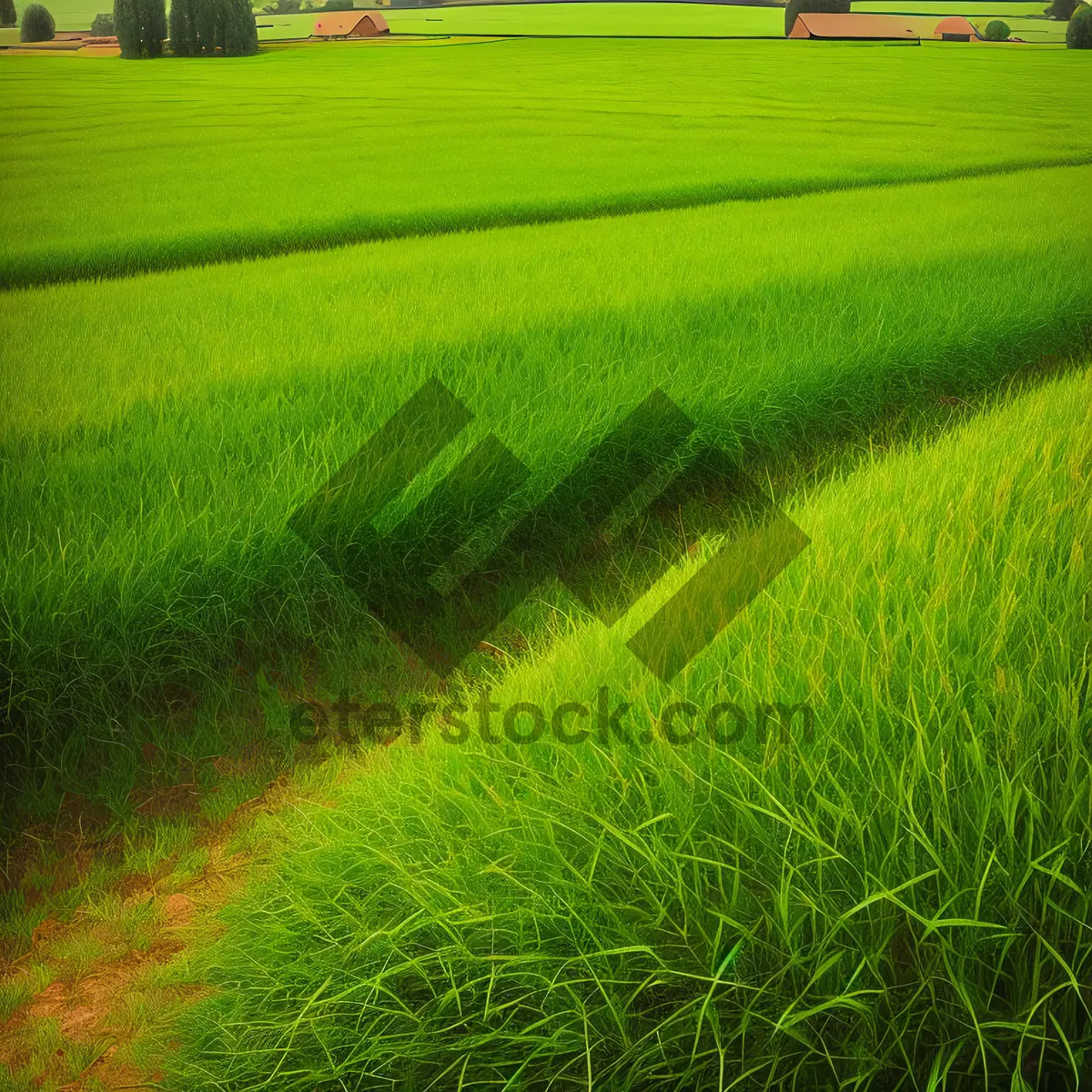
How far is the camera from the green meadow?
37.0 inches

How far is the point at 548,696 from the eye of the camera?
1448 mm

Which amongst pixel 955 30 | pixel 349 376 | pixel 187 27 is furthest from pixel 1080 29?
pixel 349 376

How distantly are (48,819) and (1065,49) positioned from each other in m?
9.36

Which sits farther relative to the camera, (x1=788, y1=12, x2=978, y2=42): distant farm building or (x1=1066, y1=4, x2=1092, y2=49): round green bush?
(x1=788, y1=12, x2=978, y2=42): distant farm building

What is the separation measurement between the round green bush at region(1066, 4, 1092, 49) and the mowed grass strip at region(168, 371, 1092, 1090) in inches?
308

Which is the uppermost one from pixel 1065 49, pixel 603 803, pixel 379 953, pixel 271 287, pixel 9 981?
pixel 1065 49

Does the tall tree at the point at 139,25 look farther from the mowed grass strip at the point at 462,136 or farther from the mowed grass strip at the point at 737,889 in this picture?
the mowed grass strip at the point at 737,889

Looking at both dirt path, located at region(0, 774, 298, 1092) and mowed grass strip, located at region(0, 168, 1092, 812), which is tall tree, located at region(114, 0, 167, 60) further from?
dirt path, located at region(0, 774, 298, 1092)

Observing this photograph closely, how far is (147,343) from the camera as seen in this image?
3688 mm

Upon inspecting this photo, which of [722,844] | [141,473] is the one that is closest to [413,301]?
[141,473]

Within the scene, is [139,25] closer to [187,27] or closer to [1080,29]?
[187,27]

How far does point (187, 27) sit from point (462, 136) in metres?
4.63

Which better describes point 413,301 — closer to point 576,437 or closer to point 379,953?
point 576,437

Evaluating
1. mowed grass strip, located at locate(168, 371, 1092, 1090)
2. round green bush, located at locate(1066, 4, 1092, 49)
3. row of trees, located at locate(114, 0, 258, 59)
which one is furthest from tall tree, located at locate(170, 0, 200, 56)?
round green bush, located at locate(1066, 4, 1092, 49)
